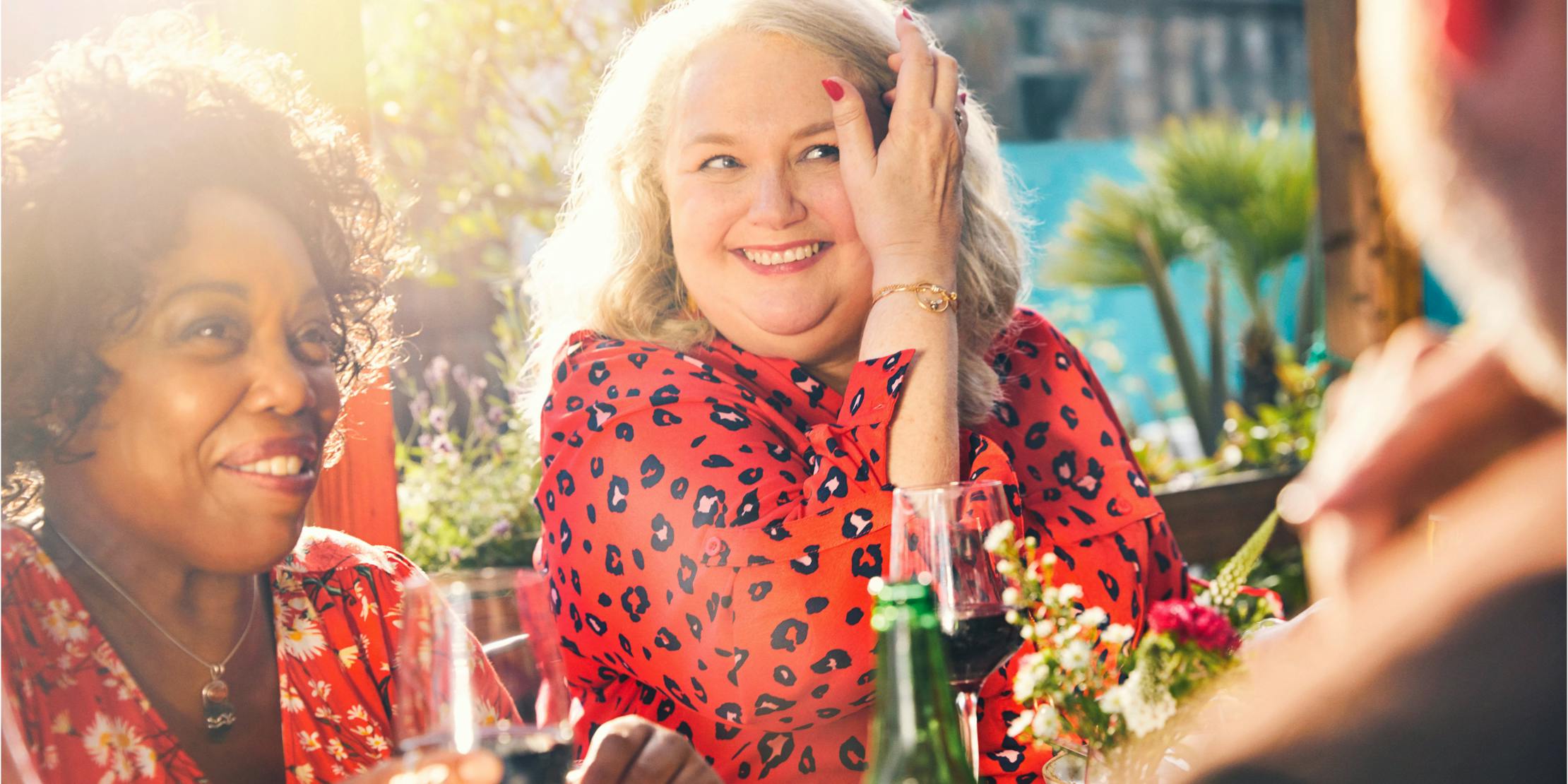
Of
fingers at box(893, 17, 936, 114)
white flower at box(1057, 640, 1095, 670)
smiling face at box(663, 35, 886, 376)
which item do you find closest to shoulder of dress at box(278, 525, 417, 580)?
smiling face at box(663, 35, 886, 376)

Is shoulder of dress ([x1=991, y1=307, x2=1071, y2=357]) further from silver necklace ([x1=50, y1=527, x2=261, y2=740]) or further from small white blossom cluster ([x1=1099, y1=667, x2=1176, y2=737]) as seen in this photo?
silver necklace ([x1=50, y1=527, x2=261, y2=740])

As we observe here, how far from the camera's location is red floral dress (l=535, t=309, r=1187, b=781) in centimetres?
164

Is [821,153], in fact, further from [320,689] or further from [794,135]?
[320,689]

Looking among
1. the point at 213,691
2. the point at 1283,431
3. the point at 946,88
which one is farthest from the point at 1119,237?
the point at 213,691

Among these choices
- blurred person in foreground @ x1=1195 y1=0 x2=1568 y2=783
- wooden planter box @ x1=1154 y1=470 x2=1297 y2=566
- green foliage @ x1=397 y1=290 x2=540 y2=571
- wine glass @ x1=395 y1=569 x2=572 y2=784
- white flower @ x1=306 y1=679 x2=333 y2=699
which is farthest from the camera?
wooden planter box @ x1=1154 y1=470 x2=1297 y2=566

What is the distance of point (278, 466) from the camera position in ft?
4.45

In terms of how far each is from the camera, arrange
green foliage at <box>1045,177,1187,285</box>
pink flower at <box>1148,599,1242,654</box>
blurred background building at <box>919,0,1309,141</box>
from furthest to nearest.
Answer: blurred background building at <box>919,0,1309,141</box>, green foliage at <box>1045,177,1187,285</box>, pink flower at <box>1148,599,1242,654</box>

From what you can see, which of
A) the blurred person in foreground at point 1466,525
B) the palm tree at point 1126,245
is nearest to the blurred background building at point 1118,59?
the palm tree at point 1126,245

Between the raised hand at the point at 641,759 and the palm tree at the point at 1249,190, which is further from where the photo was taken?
the palm tree at the point at 1249,190

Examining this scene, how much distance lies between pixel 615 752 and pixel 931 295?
2.76ft

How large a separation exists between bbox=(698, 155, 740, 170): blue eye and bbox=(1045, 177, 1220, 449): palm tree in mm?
4301

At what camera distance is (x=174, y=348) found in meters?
1.31

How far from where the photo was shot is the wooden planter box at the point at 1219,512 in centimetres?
Answer: 419

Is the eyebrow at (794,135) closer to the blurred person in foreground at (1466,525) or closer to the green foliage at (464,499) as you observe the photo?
the blurred person in foreground at (1466,525)
